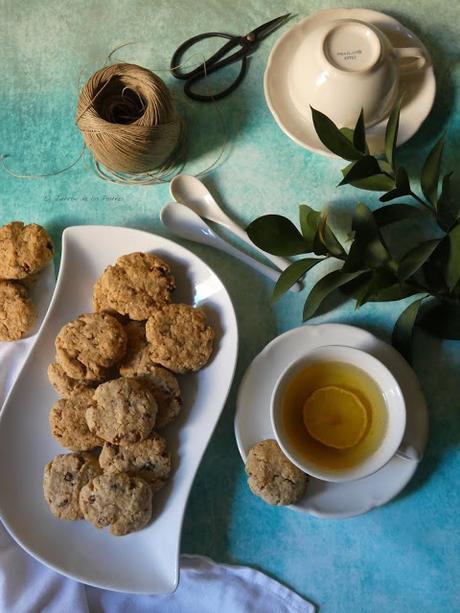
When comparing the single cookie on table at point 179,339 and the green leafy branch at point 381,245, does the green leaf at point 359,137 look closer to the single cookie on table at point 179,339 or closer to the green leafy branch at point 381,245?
the green leafy branch at point 381,245

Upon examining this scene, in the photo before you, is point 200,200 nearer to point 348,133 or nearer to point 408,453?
point 348,133

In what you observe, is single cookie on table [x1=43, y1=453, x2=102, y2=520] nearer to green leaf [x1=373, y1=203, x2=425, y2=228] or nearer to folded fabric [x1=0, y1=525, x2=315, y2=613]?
folded fabric [x1=0, y1=525, x2=315, y2=613]

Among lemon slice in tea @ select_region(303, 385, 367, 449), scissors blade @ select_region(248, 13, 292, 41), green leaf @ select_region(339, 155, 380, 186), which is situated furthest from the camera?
scissors blade @ select_region(248, 13, 292, 41)

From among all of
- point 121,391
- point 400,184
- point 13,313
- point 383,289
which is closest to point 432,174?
point 400,184

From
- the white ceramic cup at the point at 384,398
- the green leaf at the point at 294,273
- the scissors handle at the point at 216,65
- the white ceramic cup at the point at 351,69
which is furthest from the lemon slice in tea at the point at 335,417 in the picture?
the scissors handle at the point at 216,65

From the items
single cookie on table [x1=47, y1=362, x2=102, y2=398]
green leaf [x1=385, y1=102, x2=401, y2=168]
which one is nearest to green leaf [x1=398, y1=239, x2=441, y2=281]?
green leaf [x1=385, y1=102, x2=401, y2=168]

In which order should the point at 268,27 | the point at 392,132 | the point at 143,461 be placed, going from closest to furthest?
the point at 392,132
the point at 143,461
the point at 268,27
